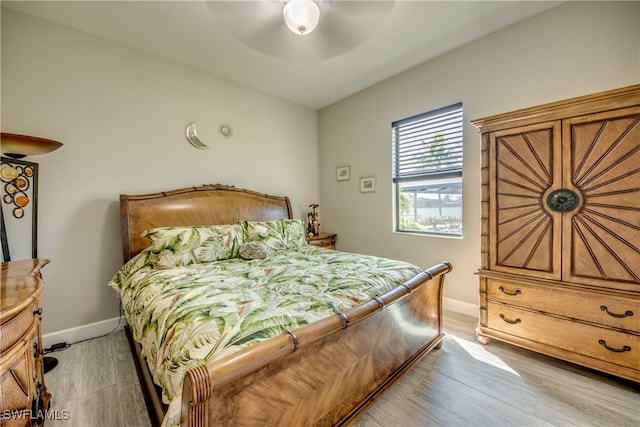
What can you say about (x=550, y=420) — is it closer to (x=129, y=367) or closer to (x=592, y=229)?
(x=592, y=229)

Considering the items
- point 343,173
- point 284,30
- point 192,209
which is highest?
point 284,30

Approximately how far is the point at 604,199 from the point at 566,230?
27 cm

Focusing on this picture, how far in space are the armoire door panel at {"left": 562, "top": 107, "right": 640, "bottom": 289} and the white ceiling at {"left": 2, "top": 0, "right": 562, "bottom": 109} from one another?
1.25 meters

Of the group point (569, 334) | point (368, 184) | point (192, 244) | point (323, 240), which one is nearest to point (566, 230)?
point (569, 334)

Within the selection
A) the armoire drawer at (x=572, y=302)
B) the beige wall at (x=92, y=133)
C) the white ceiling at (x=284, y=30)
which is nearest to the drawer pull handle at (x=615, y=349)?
the armoire drawer at (x=572, y=302)

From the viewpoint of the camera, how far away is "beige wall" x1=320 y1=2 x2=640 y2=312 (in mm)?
1976

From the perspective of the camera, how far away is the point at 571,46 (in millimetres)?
2084

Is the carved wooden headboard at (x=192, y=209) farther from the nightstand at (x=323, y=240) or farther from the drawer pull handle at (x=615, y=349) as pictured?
the drawer pull handle at (x=615, y=349)

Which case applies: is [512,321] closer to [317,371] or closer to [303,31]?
[317,371]

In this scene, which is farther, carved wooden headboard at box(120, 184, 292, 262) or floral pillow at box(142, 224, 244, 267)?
carved wooden headboard at box(120, 184, 292, 262)

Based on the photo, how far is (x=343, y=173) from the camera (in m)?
3.89

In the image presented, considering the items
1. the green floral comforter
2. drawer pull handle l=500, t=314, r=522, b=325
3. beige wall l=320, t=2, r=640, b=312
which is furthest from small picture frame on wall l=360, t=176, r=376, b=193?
drawer pull handle l=500, t=314, r=522, b=325

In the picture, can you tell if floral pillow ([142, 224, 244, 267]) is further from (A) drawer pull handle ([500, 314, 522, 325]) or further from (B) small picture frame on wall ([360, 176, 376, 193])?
(A) drawer pull handle ([500, 314, 522, 325])

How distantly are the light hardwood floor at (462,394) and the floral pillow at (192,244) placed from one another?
854 mm
